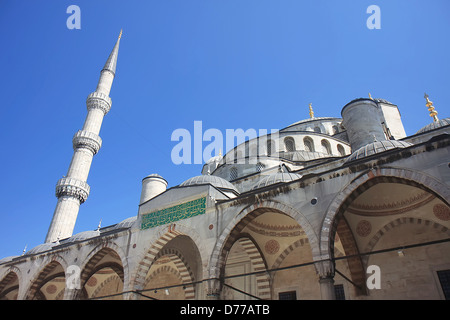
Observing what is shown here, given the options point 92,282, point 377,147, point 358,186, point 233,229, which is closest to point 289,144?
point 377,147

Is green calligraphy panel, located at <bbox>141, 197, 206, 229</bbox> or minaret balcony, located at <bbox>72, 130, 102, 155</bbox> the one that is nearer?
green calligraphy panel, located at <bbox>141, 197, 206, 229</bbox>

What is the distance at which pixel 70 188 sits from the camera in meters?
18.8

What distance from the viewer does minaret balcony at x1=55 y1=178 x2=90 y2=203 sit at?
18.8m

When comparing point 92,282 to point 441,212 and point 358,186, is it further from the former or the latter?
point 441,212

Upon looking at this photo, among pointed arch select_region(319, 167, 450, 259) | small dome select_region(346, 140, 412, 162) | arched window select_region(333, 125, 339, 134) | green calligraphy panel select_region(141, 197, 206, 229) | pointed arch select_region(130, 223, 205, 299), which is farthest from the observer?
arched window select_region(333, 125, 339, 134)

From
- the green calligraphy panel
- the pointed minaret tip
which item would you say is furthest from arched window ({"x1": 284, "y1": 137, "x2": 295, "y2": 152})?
the pointed minaret tip

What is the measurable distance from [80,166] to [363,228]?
17.0 meters

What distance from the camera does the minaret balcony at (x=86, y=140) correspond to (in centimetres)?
2038

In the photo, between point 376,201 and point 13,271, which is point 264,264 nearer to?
point 376,201

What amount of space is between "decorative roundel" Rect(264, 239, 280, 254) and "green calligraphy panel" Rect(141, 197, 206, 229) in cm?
271

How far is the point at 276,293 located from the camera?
9.99 m

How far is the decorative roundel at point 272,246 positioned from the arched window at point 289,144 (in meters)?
7.59

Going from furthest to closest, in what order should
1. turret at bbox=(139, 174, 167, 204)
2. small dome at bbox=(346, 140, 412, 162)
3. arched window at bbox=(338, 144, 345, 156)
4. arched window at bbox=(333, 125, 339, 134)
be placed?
arched window at bbox=(333, 125, 339, 134) → arched window at bbox=(338, 144, 345, 156) → turret at bbox=(139, 174, 167, 204) → small dome at bbox=(346, 140, 412, 162)

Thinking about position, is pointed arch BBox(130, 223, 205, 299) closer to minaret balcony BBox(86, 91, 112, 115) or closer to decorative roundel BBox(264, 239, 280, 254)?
decorative roundel BBox(264, 239, 280, 254)
